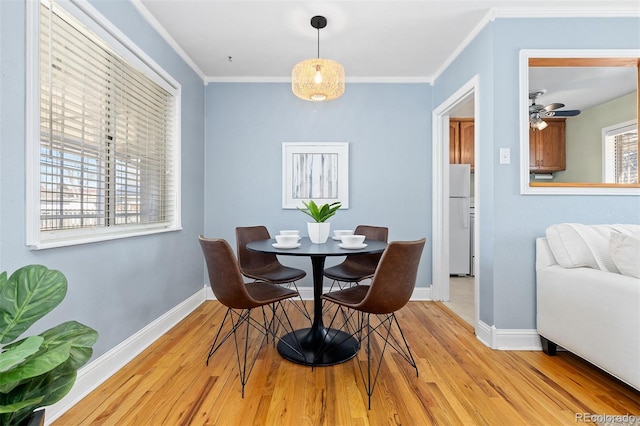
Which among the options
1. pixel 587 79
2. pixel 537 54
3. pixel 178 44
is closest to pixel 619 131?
pixel 587 79

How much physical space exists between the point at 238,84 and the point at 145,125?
4.56 feet

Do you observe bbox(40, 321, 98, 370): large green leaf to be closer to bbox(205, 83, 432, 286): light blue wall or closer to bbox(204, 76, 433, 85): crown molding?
bbox(205, 83, 432, 286): light blue wall

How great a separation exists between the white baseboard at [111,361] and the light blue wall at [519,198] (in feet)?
8.45

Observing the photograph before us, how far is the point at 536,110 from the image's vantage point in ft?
11.6

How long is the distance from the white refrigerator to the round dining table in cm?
273

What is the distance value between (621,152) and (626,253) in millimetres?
3213

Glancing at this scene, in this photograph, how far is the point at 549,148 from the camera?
4.94 meters

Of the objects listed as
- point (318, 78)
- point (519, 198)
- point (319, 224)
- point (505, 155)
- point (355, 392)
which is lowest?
point (355, 392)

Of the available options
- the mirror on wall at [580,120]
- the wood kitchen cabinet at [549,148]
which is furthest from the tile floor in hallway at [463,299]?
the wood kitchen cabinet at [549,148]

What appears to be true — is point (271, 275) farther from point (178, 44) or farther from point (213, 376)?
point (178, 44)

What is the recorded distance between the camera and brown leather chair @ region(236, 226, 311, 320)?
8.07ft

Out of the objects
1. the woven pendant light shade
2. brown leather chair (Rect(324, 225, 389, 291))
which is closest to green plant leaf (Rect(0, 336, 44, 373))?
brown leather chair (Rect(324, 225, 389, 291))

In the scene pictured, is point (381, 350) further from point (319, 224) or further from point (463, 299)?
point (463, 299)

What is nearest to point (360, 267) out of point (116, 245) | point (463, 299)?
point (463, 299)
